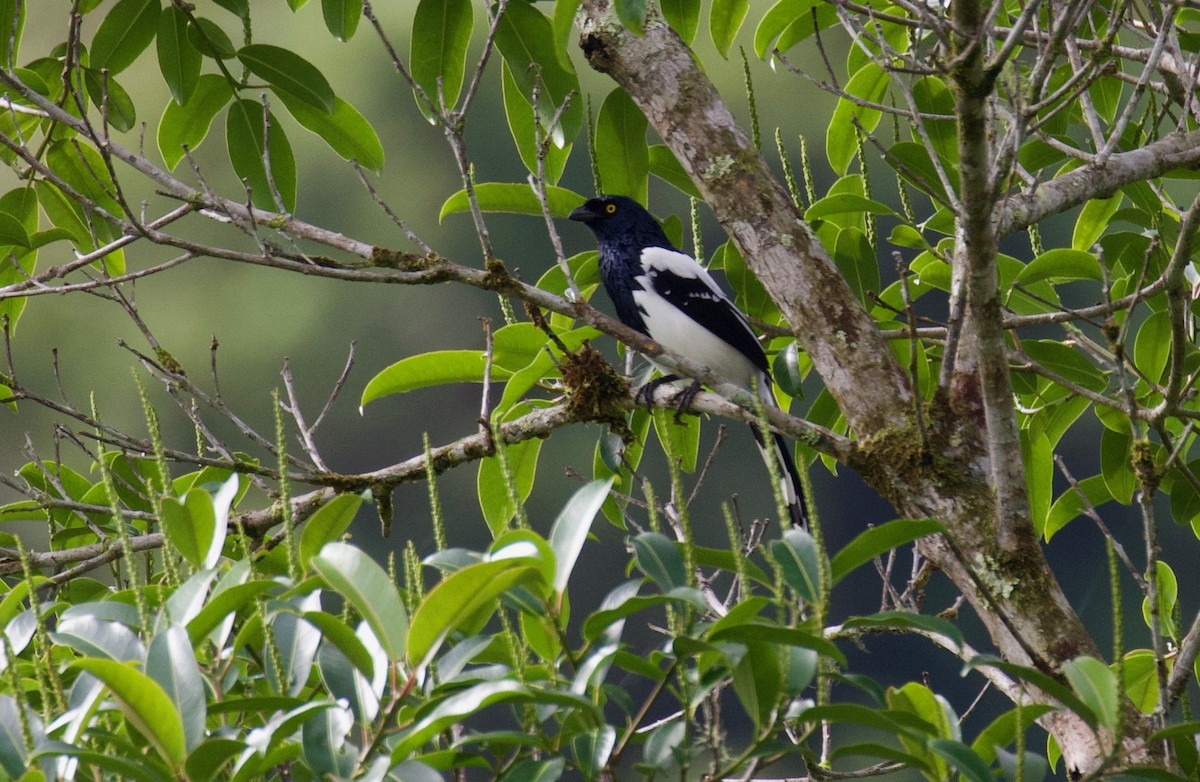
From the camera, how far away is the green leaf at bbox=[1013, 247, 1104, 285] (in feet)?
7.91

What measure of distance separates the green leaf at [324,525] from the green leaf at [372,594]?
0.33 m

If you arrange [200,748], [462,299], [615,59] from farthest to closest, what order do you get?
[462,299]
[615,59]
[200,748]

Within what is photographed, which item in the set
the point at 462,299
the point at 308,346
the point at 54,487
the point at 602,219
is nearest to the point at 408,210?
the point at 462,299

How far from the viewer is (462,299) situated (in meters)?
13.6

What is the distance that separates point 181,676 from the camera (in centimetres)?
103

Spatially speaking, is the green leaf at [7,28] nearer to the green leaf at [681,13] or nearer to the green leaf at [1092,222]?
the green leaf at [681,13]

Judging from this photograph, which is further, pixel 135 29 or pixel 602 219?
pixel 602 219

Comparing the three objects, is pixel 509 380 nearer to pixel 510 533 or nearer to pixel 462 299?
pixel 510 533

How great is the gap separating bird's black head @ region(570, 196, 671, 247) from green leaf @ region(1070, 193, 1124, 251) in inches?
58.1

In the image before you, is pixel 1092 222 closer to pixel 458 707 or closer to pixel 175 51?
pixel 175 51

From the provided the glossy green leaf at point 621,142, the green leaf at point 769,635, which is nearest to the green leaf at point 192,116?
the glossy green leaf at point 621,142

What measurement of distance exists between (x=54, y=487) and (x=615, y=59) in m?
1.62

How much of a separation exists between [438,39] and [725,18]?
0.67m

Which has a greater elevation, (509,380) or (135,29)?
(135,29)
